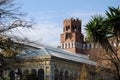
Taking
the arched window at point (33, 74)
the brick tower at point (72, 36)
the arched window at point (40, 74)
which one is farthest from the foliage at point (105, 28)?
the brick tower at point (72, 36)

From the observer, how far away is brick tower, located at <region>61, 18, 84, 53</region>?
150125 mm

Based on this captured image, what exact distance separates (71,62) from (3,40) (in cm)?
7174

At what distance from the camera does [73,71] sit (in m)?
104

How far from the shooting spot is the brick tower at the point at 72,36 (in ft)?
493

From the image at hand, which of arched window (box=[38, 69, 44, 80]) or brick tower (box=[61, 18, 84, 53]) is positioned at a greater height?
brick tower (box=[61, 18, 84, 53])

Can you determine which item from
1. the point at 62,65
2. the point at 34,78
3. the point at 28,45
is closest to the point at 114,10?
the point at 28,45

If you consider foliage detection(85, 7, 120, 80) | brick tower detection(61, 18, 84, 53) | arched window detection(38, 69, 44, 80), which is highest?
foliage detection(85, 7, 120, 80)

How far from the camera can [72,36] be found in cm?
15075

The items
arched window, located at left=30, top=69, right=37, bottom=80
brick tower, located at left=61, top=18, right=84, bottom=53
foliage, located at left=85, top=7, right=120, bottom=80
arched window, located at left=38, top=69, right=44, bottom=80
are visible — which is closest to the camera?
foliage, located at left=85, top=7, right=120, bottom=80

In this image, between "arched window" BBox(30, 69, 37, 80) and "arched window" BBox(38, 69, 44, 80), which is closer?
"arched window" BBox(30, 69, 37, 80)

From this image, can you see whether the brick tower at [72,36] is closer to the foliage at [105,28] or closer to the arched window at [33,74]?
the arched window at [33,74]

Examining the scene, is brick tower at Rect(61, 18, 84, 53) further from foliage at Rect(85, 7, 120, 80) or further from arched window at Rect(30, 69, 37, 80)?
foliage at Rect(85, 7, 120, 80)

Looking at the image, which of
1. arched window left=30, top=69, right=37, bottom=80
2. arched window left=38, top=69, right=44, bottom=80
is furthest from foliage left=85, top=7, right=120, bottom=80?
arched window left=38, top=69, right=44, bottom=80

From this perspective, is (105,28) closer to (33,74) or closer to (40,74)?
(33,74)
